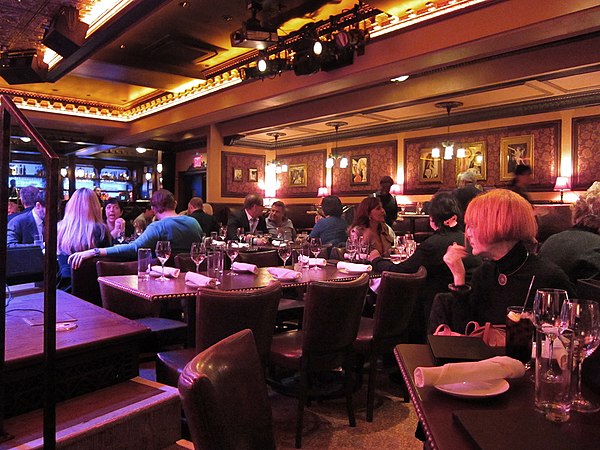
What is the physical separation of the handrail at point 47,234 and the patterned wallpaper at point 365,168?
35.5ft

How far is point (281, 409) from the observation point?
3.31 metres

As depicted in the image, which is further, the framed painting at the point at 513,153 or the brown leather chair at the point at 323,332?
the framed painting at the point at 513,153

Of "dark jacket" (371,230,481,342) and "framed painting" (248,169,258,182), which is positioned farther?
"framed painting" (248,169,258,182)

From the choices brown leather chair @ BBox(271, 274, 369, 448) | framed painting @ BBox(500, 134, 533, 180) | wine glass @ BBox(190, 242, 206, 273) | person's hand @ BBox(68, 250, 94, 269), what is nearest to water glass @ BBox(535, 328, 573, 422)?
brown leather chair @ BBox(271, 274, 369, 448)

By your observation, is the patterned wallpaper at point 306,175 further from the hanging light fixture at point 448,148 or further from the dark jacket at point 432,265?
the dark jacket at point 432,265

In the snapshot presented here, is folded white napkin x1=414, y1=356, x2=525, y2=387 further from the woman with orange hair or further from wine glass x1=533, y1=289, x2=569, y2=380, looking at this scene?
the woman with orange hair

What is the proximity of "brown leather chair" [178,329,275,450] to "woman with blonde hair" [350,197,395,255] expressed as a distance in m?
3.44

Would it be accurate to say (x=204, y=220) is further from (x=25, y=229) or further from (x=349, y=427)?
(x=349, y=427)

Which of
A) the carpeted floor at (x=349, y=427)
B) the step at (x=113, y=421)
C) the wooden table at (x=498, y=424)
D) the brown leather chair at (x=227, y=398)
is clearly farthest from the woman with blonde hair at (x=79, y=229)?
the wooden table at (x=498, y=424)

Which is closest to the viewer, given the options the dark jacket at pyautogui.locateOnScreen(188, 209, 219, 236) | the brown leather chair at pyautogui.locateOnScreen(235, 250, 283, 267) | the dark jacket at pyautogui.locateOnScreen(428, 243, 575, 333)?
the dark jacket at pyautogui.locateOnScreen(428, 243, 575, 333)

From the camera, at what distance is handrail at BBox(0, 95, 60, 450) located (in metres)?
1.35

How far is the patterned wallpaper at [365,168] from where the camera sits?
12.0 m

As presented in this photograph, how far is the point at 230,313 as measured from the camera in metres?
2.38

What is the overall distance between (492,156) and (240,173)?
19.7 feet
